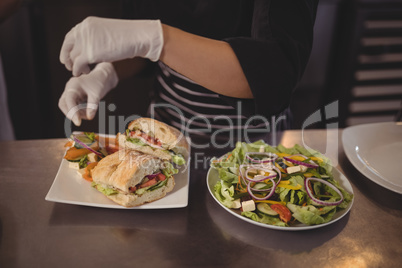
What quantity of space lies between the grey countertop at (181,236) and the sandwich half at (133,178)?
61 mm

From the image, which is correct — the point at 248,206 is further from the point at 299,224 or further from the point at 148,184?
the point at 148,184

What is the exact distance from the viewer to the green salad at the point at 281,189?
1.17m

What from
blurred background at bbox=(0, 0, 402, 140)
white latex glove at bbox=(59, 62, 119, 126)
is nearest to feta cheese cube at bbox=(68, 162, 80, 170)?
white latex glove at bbox=(59, 62, 119, 126)

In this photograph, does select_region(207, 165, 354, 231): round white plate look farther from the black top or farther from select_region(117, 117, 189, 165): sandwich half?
the black top

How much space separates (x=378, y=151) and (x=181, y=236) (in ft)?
3.06

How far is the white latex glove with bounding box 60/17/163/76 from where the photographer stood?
130 cm

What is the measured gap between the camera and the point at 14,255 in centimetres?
107

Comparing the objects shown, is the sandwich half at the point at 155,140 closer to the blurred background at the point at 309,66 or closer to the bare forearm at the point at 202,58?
the bare forearm at the point at 202,58

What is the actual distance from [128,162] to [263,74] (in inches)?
22.3

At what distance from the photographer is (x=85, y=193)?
128 centimetres

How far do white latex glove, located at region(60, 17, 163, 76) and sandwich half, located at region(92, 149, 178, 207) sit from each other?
1.17 feet

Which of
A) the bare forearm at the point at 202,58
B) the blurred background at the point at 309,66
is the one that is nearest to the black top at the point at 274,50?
the bare forearm at the point at 202,58

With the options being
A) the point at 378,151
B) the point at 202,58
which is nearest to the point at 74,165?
the point at 202,58

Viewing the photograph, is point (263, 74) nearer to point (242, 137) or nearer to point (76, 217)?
point (242, 137)
